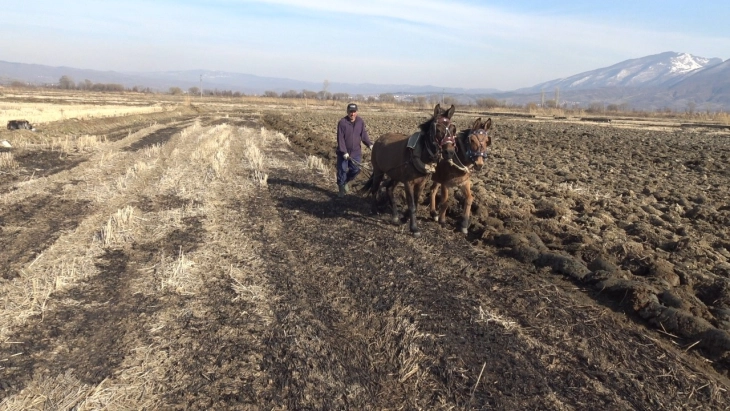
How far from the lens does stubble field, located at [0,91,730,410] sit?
364 cm

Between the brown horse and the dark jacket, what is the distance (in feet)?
7.40

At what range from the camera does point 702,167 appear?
15219 mm

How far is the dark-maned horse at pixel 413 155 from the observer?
23.4 feet

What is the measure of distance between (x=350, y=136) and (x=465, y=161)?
126 inches

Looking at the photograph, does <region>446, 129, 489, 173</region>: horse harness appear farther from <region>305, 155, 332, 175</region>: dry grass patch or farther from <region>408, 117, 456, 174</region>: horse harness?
<region>305, 155, 332, 175</region>: dry grass patch

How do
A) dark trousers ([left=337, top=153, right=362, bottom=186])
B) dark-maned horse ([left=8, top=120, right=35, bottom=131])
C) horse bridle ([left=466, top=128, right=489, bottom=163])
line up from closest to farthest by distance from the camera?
horse bridle ([left=466, top=128, right=489, bottom=163]) → dark trousers ([left=337, top=153, right=362, bottom=186]) → dark-maned horse ([left=8, top=120, right=35, bottom=131])

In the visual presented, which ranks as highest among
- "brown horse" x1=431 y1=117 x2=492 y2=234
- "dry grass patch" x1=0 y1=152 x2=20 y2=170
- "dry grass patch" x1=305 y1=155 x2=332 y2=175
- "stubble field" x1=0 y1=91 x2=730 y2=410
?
"brown horse" x1=431 y1=117 x2=492 y2=234

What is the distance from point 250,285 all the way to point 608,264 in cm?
447

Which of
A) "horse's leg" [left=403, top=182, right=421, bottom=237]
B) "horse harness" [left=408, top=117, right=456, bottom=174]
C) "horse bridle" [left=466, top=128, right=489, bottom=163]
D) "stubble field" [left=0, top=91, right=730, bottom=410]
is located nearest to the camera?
"stubble field" [left=0, top=91, right=730, bottom=410]

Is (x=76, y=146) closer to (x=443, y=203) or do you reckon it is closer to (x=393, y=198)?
(x=393, y=198)

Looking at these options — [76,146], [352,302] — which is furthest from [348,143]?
[76,146]

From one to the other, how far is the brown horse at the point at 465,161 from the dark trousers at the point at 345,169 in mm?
2262

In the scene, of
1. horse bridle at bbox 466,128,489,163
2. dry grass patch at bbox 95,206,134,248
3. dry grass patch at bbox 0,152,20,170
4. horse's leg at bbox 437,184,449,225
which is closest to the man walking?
horse's leg at bbox 437,184,449,225

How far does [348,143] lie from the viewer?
977cm
